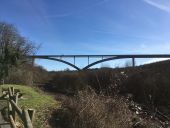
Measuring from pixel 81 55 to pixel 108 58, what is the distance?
6.93 m

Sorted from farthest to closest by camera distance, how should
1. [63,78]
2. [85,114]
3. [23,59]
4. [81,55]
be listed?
[81,55]
[63,78]
[23,59]
[85,114]

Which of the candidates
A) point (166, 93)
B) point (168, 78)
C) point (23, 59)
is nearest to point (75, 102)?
point (166, 93)

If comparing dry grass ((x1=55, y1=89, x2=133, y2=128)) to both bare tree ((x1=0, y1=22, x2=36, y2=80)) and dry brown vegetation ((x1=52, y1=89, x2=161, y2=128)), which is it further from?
bare tree ((x1=0, y1=22, x2=36, y2=80))

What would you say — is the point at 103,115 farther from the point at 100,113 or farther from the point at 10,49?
the point at 10,49

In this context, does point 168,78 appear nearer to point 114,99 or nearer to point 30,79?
point 30,79

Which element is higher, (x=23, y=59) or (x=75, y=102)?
(x=23, y=59)

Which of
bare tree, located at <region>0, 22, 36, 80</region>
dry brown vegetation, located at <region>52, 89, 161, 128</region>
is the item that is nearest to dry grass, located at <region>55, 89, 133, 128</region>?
dry brown vegetation, located at <region>52, 89, 161, 128</region>

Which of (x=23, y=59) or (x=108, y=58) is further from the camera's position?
(x=108, y=58)

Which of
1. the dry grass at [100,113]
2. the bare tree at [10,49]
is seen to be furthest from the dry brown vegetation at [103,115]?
the bare tree at [10,49]

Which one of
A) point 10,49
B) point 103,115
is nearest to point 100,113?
point 103,115

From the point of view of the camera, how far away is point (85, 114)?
1227 cm

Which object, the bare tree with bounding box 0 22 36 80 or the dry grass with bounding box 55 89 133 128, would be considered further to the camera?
the bare tree with bounding box 0 22 36 80

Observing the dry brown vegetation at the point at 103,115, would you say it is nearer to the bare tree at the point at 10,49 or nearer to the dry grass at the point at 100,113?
the dry grass at the point at 100,113

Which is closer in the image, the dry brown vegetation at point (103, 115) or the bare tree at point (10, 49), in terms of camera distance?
the dry brown vegetation at point (103, 115)
